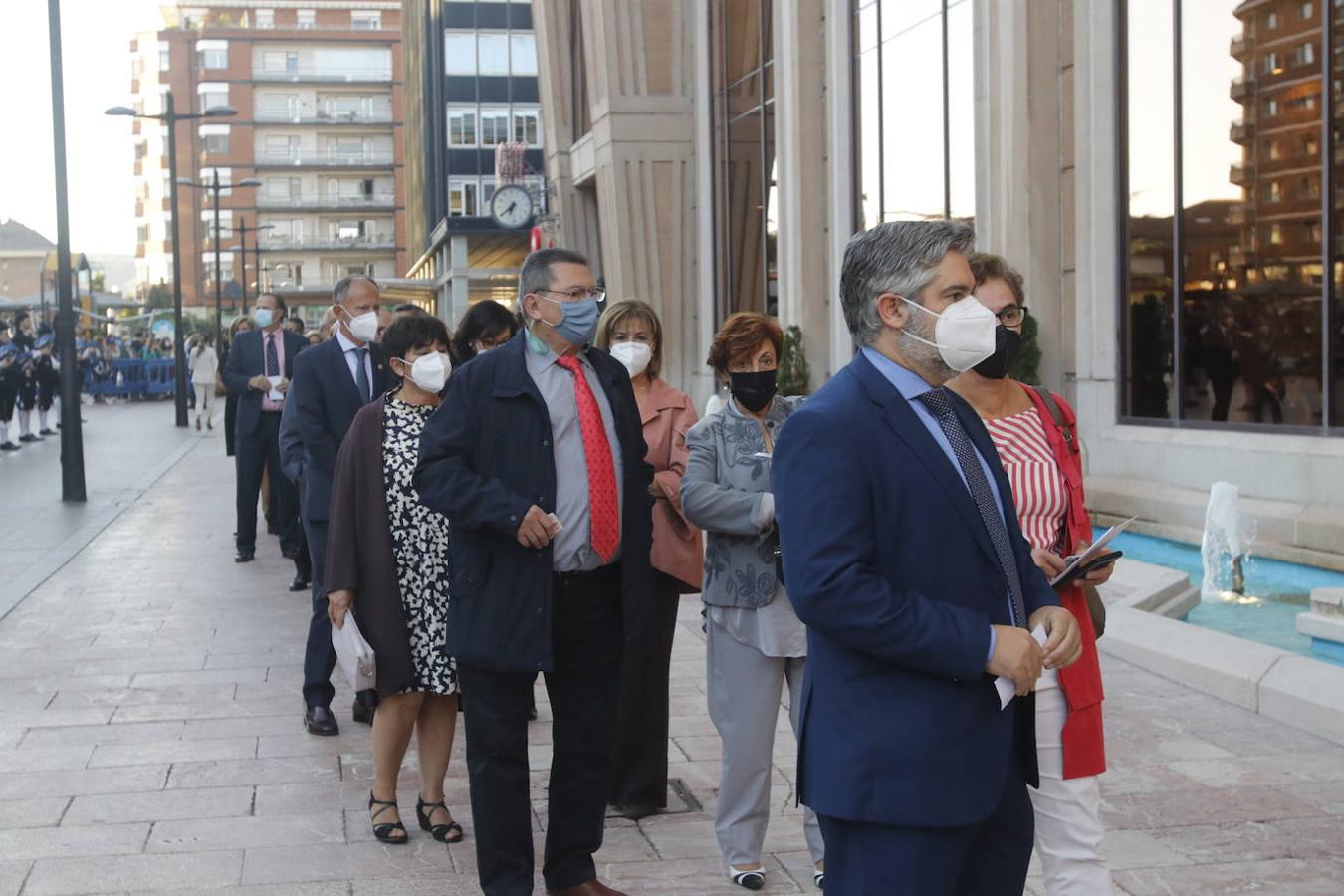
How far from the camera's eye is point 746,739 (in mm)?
5449

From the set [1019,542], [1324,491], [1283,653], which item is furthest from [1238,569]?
[1019,542]

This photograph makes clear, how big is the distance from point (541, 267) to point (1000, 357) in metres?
1.64

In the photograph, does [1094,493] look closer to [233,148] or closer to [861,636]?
[861,636]

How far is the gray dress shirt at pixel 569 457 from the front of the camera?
5023 millimetres

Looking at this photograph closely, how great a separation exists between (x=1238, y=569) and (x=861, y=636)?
1052cm

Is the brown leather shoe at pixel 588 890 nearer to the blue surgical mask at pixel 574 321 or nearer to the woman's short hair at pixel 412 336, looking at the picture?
the blue surgical mask at pixel 574 321

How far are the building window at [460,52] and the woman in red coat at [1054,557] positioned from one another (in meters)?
75.3

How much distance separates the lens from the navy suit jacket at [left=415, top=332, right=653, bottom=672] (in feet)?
16.2

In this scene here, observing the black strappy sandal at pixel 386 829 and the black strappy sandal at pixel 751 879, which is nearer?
the black strappy sandal at pixel 751 879

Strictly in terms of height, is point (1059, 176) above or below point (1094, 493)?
above

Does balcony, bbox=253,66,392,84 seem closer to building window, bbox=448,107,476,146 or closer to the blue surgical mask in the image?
building window, bbox=448,107,476,146

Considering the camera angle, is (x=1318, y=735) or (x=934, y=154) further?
(x=934, y=154)

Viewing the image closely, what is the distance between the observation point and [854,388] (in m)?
3.21

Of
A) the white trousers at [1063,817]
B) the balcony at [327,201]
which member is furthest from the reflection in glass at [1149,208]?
the balcony at [327,201]
